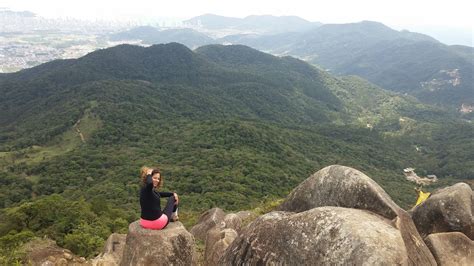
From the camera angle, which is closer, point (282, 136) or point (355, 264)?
point (355, 264)

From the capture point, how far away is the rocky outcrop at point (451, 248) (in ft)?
42.1

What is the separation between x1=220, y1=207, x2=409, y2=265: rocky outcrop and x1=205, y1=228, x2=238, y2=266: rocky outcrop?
5517 millimetres

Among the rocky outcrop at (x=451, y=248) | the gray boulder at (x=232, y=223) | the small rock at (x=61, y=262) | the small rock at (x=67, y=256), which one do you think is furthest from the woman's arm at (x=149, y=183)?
the gray boulder at (x=232, y=223)

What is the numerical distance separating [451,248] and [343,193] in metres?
4.20

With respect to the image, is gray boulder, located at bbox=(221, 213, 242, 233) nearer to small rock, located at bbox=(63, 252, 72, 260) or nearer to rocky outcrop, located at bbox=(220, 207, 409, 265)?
small rock, located at bbox=(63, 252, 72, 260)

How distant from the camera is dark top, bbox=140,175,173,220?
45.1 feet

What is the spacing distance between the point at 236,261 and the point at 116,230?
26.5 meters

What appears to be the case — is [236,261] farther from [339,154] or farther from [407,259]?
[339,154]

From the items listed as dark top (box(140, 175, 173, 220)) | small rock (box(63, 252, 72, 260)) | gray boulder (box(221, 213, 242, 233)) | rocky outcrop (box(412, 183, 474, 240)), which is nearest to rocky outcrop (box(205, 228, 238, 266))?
dark top (box(140, 175, 173, 220))

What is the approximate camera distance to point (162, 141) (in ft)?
435

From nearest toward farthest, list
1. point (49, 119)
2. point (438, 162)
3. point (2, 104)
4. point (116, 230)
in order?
1. point (116, 230)
2. point (49, 119)
3. point (438, 162)
4. point (2, 104)

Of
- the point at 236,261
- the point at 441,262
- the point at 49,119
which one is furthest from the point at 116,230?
the point at 49,119

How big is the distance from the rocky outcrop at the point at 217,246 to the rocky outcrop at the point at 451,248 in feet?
29.8

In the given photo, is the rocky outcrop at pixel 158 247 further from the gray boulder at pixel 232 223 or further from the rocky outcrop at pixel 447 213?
the gray boulder at pixel 232 223
